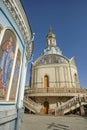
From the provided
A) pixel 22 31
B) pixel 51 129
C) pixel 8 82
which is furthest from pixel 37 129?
pixel 22 31

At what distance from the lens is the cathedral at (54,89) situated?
18.1 metres

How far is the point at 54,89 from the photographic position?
2150cm

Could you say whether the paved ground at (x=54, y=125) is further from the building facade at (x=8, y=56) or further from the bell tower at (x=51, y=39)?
the bell tower at (x=51, y=39)

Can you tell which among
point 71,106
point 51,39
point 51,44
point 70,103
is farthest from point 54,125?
point 51,39

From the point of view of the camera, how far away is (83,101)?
18.0 metres

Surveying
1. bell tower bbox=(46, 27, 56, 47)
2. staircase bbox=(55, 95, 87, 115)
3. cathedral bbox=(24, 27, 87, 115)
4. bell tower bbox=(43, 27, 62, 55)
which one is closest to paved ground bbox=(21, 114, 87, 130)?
staircase bbox=(55, 95, 87, 115)

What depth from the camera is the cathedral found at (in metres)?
18.1

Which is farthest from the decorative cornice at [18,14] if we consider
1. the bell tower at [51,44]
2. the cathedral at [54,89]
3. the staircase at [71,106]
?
the bell tower at [51,44]

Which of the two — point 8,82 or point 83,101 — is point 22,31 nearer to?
point 8,82

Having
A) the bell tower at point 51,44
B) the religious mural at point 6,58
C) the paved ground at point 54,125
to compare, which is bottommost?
the paved ground at point 54,125

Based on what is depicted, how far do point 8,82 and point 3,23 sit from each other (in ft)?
6.73

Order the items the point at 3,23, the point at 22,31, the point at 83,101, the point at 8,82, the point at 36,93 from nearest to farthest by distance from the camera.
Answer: the point at 3,23
the point at 8,82
the point at 22,31
the point at 83,101
the point at 36,93

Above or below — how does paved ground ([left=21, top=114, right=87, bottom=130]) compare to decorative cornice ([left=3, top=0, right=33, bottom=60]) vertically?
below

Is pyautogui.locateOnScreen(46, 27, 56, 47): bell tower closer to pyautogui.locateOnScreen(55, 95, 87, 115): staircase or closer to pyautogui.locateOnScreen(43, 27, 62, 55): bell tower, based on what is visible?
pyautogui.locateOnScreen(43, 27, 62, 55): bell tower
